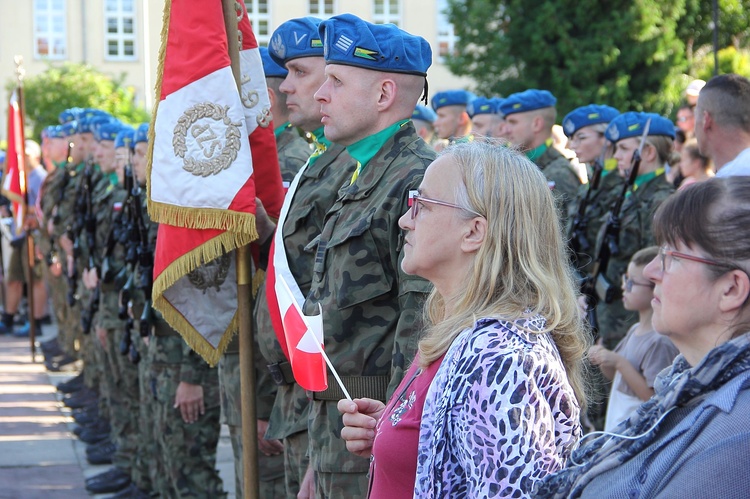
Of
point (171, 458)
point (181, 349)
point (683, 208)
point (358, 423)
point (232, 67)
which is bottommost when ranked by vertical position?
point (171, 458)

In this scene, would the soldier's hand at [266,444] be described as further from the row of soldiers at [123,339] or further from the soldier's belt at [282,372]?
the row of soldiers at [123,339]

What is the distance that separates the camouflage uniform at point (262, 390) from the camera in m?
4.80

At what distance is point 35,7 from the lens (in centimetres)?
3984

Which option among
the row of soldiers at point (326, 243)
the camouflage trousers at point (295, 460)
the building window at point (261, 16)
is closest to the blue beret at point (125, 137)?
the row of soldiers at point (326, 243)

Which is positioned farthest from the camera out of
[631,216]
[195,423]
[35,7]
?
[35,7]

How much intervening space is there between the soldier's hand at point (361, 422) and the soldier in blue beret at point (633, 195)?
3.81m

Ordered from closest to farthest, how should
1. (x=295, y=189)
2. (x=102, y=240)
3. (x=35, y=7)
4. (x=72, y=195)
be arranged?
(x=295, y=189), (x=102, y=240), (x=72, y=195), (x=35, y=7)

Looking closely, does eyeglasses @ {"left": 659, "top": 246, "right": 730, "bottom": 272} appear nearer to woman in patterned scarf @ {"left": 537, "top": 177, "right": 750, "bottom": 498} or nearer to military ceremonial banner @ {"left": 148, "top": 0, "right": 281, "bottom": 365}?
woman in patterned scarf @ {"left": 537, "top": 177, "right": 750, "bottom": 498}

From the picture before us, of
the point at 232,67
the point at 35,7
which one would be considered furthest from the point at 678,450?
the point at 35,7

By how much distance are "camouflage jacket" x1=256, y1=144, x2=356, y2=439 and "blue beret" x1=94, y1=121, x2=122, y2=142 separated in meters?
4.81

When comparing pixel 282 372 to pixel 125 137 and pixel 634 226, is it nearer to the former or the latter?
pixel 634 226

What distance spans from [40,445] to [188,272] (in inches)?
186

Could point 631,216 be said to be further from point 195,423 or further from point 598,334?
point 195,423

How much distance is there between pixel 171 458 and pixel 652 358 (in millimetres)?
2637
